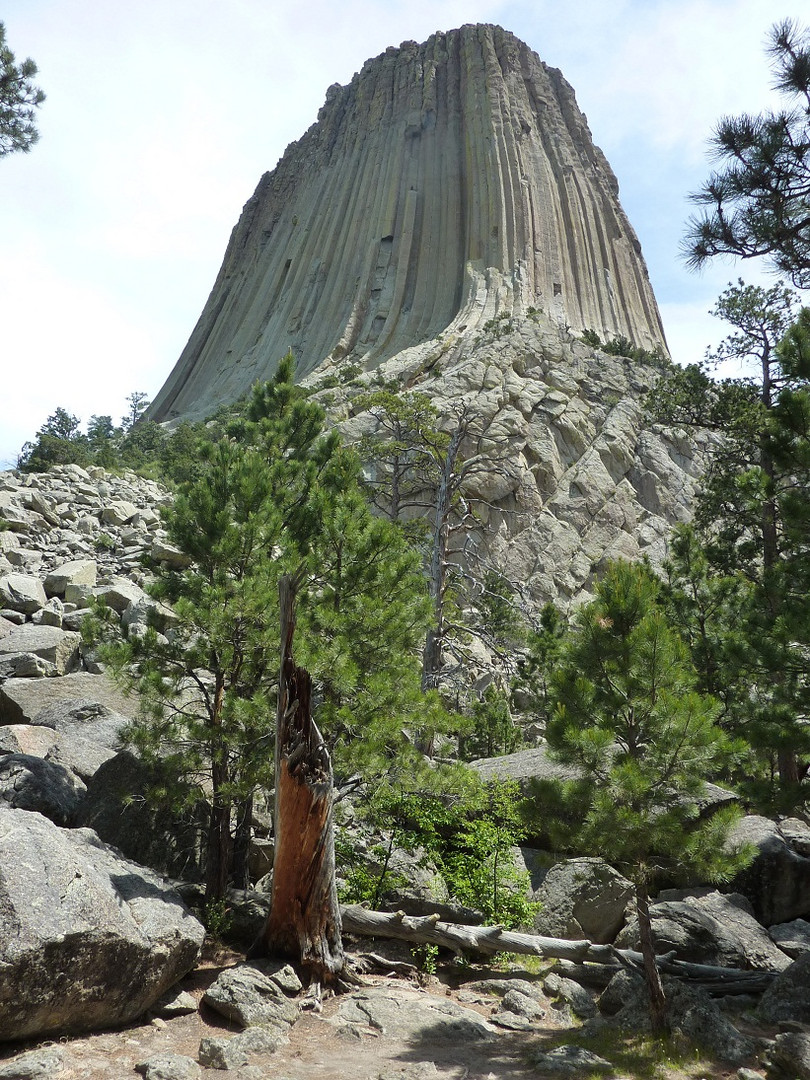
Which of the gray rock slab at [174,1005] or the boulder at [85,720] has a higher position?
the boulder at [85,720]

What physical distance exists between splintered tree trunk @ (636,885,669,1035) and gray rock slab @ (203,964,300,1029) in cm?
325

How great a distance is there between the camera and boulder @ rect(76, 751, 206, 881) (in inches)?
340

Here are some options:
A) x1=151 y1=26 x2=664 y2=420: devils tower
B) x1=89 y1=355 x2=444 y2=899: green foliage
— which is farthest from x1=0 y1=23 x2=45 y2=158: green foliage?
x1=151 y1=26 x2=664 y2=420: devils tower

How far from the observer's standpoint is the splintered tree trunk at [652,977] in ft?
22.6

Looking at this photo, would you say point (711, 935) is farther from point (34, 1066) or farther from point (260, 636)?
point (34, 1066)

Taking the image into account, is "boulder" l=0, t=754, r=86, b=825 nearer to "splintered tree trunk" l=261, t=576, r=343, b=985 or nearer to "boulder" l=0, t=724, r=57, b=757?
"boulder" l=0, t=724, r=57, b=757

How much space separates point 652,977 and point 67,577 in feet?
46.1

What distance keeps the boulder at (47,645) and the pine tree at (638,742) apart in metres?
9.73

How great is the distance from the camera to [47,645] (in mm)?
13586

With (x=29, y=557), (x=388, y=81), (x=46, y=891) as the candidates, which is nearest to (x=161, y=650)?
(x=46, y=891)

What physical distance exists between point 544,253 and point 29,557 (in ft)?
138

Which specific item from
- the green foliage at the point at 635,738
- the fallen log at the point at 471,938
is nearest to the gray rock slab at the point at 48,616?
the fallen log at the point at 471,938

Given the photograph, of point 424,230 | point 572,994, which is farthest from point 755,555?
point 424,230

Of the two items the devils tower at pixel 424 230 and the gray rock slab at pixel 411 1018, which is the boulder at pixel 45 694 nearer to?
the gray rock slab at pixel 411 1018
